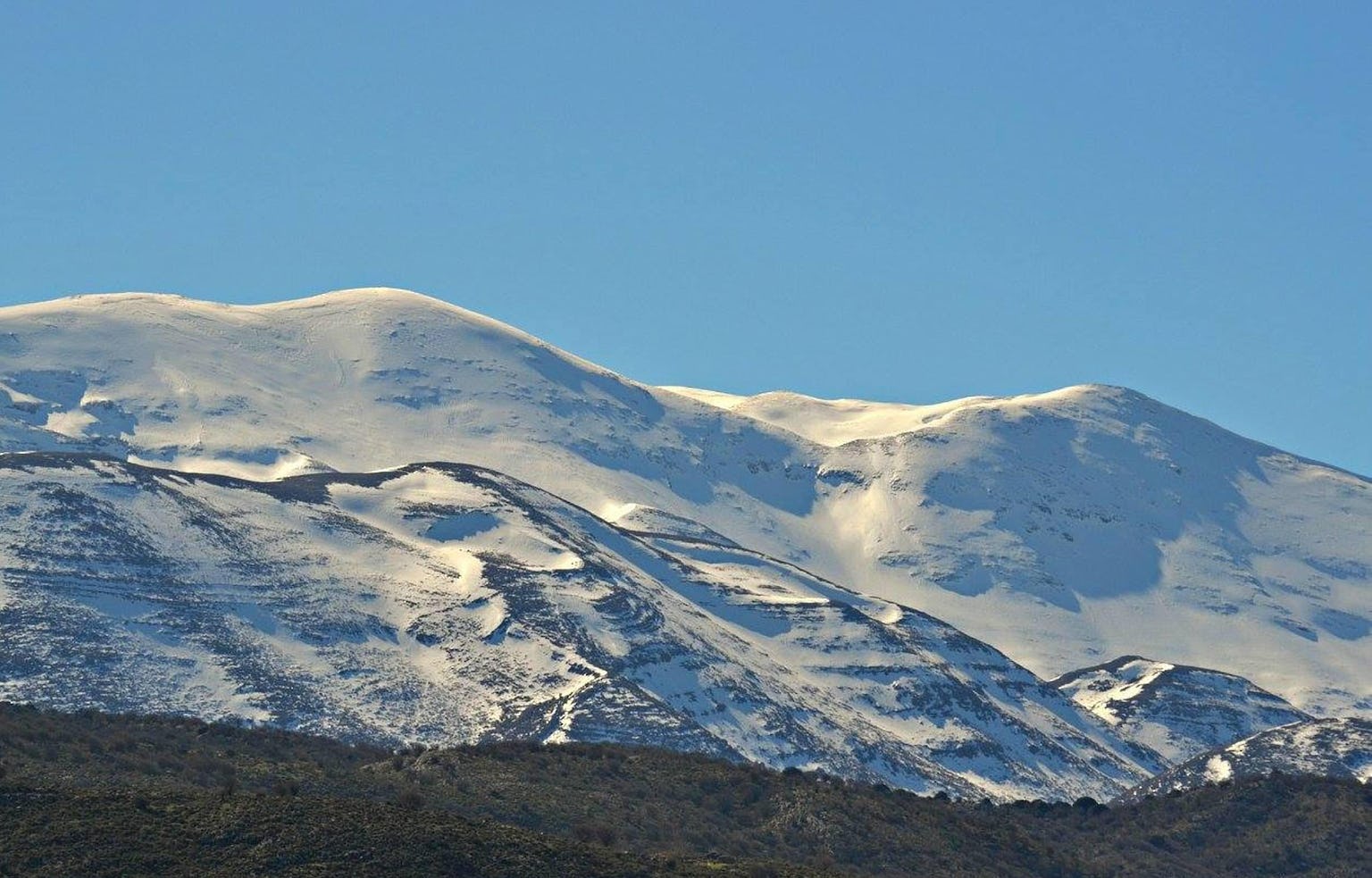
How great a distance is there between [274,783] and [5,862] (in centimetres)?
1739

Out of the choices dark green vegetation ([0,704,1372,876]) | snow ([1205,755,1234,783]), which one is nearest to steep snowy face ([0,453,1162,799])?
snow ([1205,755,1234,783])

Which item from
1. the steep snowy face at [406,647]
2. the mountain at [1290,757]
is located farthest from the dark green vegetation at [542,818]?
the mountain at [1290,757]

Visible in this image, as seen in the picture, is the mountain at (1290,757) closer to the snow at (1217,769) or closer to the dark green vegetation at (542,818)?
the snow at (1217,769)

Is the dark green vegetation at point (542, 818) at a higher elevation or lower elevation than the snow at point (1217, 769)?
higher

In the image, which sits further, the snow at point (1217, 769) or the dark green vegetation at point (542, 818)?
the snow at point (1217, 769)

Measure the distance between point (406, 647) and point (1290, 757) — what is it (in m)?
66.1

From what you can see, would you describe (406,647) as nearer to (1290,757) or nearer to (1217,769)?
(1217,769)

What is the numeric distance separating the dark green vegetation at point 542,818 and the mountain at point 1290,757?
4919 cm

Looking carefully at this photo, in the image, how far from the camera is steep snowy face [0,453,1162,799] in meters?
150

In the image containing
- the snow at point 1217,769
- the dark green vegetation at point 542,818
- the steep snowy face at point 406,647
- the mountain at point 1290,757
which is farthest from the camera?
the mountain at point 1290,757

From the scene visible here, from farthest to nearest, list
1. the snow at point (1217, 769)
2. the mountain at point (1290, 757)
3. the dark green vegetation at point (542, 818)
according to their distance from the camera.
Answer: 1. the mountain at point (1290, 757)
2. the snow at point (1217, 769)
3. the dark green vegetation at point (542, 818)

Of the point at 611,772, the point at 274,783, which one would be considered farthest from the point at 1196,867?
the point at 274,783

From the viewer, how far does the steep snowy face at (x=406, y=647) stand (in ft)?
493

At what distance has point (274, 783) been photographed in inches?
3009
